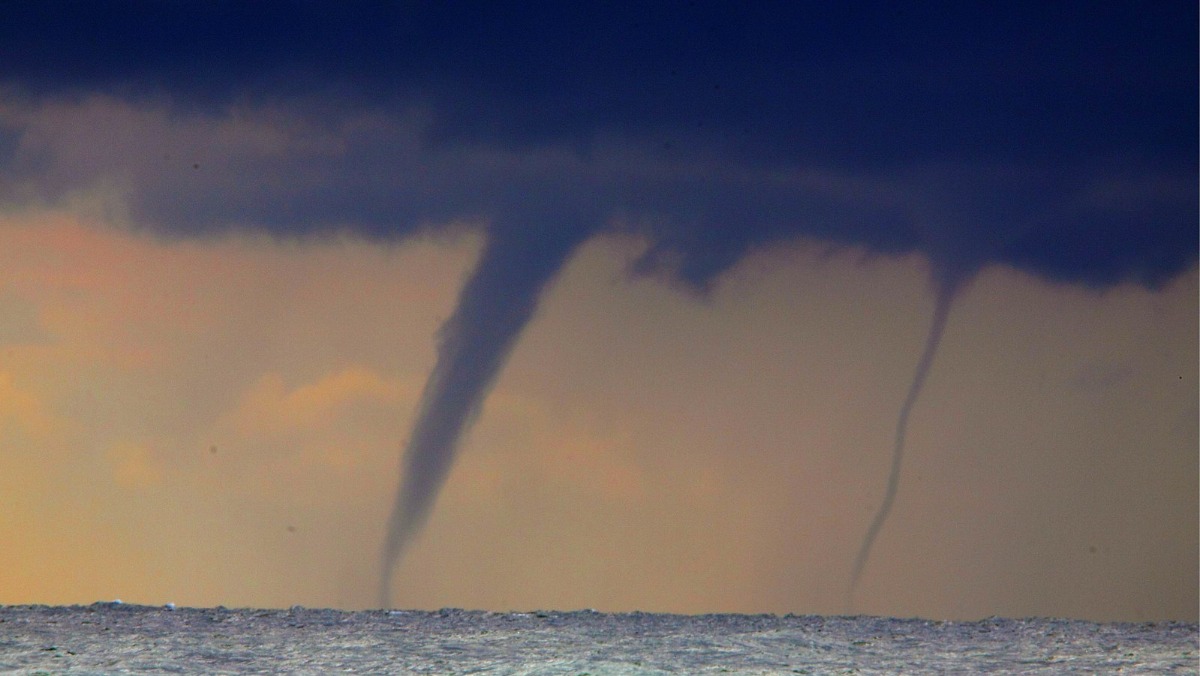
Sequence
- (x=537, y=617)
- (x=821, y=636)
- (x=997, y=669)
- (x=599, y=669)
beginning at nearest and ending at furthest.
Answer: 1. (x=599, y=669)
2. (x=997, y=669)
3. (x=821, y=636)
4. (x=537, y=617)

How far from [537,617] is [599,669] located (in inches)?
240

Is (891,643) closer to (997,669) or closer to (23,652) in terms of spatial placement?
(997,669)

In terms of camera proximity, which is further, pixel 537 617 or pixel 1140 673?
pixel 537 617

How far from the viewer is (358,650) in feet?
68.5

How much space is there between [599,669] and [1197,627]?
13154mm

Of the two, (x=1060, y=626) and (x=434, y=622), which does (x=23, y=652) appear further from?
(x=1060, y=626)

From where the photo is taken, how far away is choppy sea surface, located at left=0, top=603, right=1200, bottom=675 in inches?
771

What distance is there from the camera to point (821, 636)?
77.4ft

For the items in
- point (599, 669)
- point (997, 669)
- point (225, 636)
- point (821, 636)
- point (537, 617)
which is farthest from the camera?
point (537, 617)

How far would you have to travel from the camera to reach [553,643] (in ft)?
71.5

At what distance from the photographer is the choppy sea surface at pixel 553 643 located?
19578 millimetres

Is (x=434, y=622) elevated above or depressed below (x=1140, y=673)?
above

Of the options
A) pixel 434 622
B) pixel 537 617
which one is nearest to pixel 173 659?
pixel 434 622

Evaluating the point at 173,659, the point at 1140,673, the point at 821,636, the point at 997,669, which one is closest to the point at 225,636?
the point at 173,659
